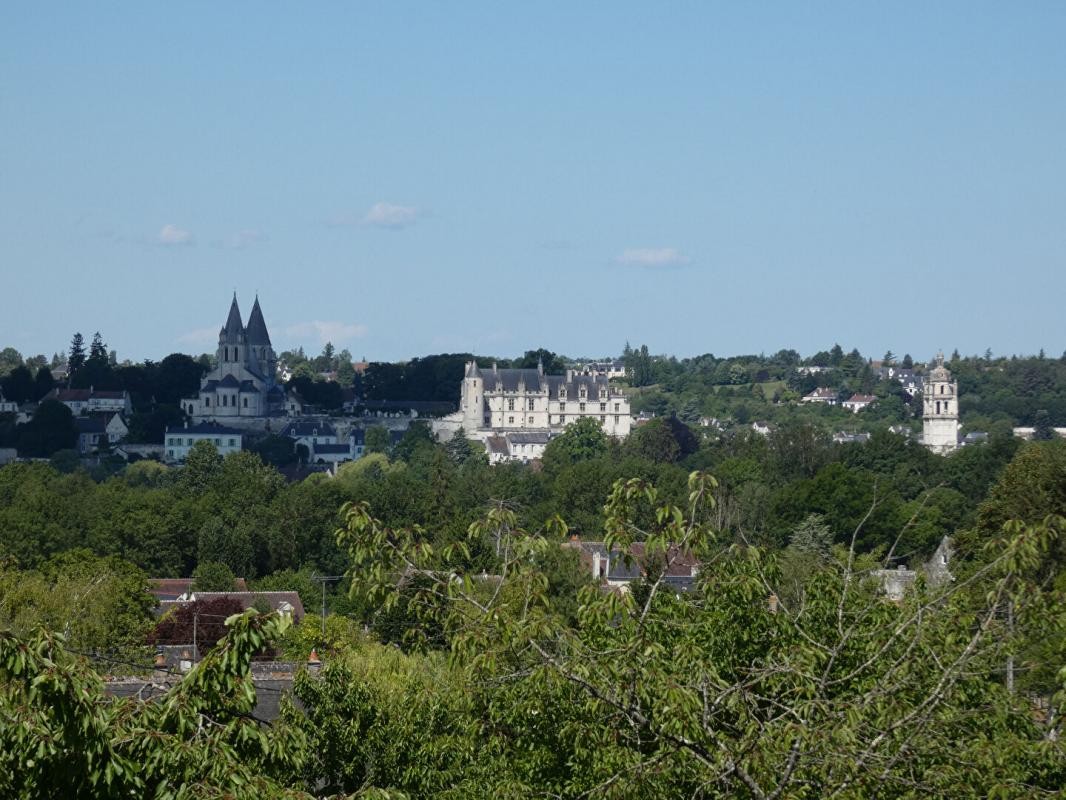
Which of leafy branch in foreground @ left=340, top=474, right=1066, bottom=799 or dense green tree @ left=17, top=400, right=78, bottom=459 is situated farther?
dense green tree @ left=17, top=400, right=78, bottom=459

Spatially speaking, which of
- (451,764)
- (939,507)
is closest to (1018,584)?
(451,764)

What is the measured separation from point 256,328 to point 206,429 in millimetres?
18565

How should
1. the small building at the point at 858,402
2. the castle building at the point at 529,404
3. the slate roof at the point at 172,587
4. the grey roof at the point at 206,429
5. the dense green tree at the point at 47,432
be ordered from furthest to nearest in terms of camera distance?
1. the small building at the point at 858,402
2. the castle building at the point at 529,404
3. the grey roof at the point at 206,429
4. the dense green tree at the point at 47,432
5. the slate roof at the point at 172,587

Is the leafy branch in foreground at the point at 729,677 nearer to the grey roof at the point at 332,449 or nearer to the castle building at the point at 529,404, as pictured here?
the grey roof at the point at 332,449

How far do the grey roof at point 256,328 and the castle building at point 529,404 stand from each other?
17.3m

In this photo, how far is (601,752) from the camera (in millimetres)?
10961

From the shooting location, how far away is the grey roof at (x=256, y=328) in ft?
520

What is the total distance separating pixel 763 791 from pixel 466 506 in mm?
73062

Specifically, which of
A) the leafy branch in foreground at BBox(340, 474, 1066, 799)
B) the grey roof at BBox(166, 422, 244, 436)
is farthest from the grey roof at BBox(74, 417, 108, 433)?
the leafy branch in foreground at BBox(340, 474, 1066, 799)

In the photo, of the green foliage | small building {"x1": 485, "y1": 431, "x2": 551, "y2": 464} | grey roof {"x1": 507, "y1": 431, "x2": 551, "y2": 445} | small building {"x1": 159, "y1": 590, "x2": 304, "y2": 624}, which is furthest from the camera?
grey roof {"x1": 507, "y1": 431, "x2": 551, "y2": 445}

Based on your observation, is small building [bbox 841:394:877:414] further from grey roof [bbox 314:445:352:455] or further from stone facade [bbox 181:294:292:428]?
grey roof [bbox 314:445:352:455]

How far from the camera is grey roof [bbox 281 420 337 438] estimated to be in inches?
5719

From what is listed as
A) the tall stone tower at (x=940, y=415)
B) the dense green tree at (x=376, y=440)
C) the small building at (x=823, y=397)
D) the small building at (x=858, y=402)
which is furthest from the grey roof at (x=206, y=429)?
the small building at (x=823, y=397)

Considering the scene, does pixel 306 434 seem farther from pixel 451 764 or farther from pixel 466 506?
pixel 451 764
